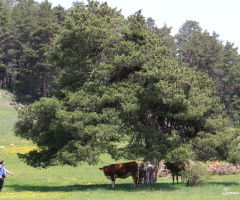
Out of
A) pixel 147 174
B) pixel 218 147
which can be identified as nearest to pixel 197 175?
pixel 218 147

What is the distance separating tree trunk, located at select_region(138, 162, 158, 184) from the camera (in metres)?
24.5

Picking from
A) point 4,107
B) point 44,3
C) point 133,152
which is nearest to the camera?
point 133,152

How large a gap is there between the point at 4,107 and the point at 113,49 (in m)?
55.2

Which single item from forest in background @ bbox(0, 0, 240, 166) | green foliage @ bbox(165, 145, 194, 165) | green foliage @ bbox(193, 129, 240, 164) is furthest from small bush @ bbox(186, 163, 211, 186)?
green foliage @ bbox(165, 145, 194, 165)

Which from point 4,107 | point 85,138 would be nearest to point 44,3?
point 4,107

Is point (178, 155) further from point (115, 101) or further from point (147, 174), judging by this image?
point (115, 101)

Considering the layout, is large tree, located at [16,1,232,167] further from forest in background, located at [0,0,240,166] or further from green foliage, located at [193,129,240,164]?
green foliage, located at [193,129,240,164]

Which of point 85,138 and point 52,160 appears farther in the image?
point 52,160

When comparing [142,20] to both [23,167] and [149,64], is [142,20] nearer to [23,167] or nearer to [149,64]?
[149,64]

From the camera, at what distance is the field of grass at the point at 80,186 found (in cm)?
1866

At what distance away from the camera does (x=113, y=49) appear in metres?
24.8

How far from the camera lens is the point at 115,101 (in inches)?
917

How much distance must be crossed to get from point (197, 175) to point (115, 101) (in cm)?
759

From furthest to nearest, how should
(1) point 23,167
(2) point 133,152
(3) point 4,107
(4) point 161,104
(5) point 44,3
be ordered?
1. (5) point 44,3
2. (3) point 4,107
3. (1) point 23,167
4. (4) point 161,104
5. (2) point 133,152
